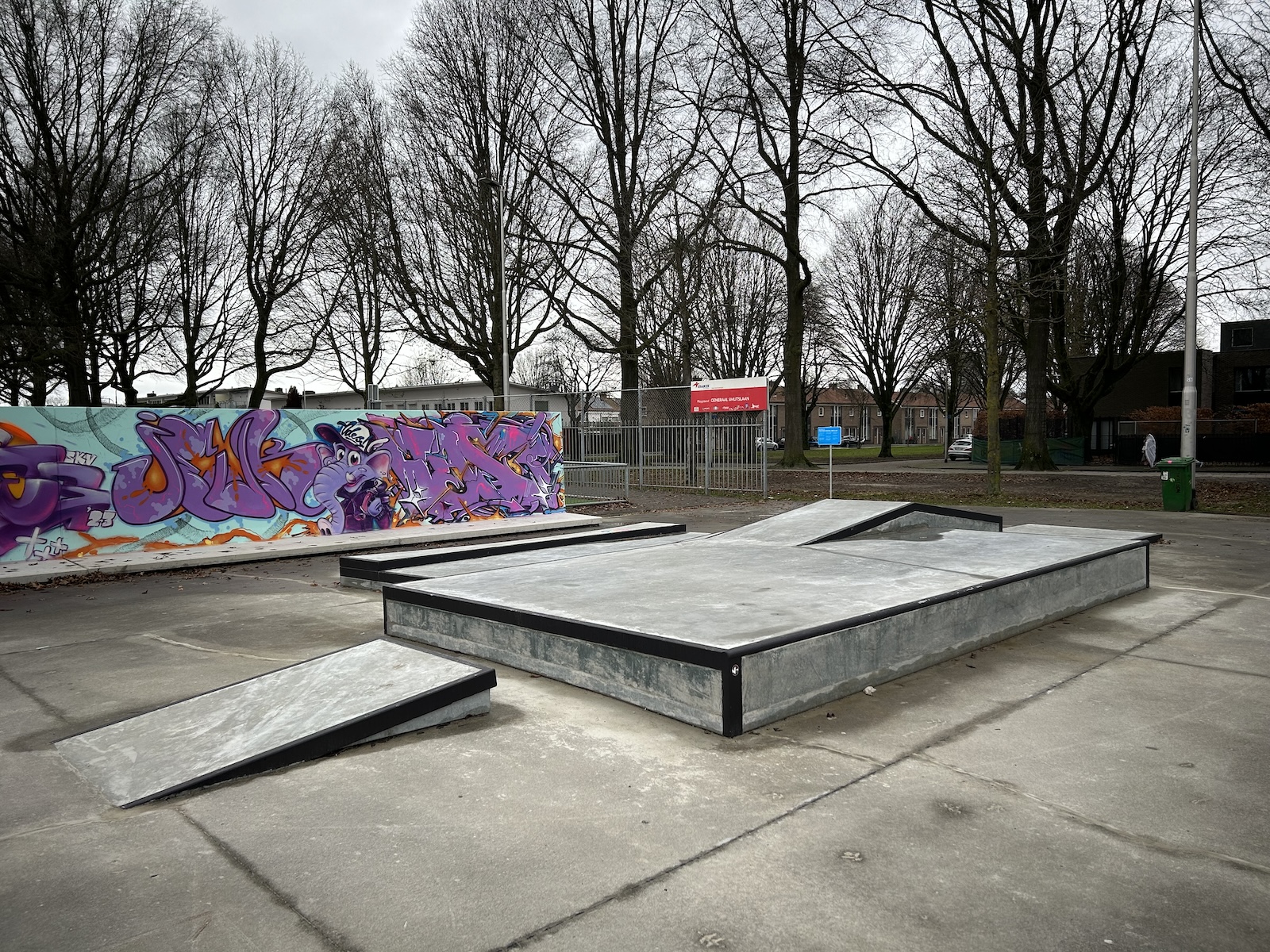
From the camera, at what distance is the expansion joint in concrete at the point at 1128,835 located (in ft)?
10.3

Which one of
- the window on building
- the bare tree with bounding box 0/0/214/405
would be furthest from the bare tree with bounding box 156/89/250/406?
the window on building

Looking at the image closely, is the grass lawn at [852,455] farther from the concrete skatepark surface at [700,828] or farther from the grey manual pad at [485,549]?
the concrete skatepark surface at [700,828]

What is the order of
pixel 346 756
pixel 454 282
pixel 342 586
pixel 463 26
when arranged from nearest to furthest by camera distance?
pixel 346 756, pixel 342 586, pixel 463 26, pixel 454 282

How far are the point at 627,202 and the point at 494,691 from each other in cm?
2630

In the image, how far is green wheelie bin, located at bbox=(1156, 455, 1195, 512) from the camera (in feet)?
58.2

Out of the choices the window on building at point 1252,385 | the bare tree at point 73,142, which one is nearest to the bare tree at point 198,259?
the bare tree at point 73,142

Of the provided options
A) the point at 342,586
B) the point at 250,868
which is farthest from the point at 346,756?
the point at 342,586

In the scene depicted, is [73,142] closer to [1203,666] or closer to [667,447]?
[667,447]

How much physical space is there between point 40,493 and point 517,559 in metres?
7.49

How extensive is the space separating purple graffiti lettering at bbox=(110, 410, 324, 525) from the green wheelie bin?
17.6 meters

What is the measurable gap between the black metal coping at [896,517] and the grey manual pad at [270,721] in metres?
5.20

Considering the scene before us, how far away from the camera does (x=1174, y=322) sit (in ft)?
134

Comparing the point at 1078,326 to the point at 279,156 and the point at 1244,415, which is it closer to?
the point at 1244,415

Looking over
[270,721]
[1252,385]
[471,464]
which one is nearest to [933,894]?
[270,721]
